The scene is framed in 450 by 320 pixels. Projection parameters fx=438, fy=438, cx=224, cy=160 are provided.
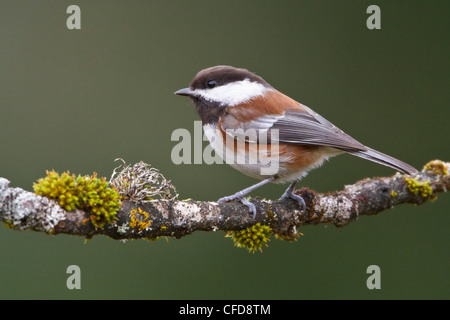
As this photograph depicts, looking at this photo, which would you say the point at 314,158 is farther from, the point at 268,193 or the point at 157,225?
the point at 268,193

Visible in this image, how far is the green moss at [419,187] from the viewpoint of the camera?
2840 millimetres

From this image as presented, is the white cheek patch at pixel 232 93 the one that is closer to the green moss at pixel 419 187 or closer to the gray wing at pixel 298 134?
the gray wing at pixel 298 134

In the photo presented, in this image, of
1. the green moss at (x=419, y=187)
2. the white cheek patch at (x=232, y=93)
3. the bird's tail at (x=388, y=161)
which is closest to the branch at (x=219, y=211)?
the green moss at (x=419, y=187)

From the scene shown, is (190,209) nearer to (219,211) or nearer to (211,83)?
(219,211)

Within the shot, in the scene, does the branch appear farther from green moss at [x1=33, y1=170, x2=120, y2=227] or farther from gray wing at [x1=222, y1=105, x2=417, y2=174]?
gray wing at [x1=222, y1=105, x2=417, y2=174]

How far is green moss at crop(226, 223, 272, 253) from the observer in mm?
2275

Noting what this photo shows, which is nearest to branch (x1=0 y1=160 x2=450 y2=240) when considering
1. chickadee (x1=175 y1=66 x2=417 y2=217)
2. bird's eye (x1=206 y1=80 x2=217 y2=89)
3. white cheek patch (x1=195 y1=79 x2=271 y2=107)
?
chickadee (x1=175 y1=66 x2=417 y2=217)

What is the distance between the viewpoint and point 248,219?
2.26 m

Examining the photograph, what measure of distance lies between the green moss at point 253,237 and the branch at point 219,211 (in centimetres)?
4

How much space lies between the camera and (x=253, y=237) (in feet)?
7.45

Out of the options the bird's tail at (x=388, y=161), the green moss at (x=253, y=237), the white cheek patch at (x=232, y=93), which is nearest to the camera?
the green moss at (x=253, y=237)

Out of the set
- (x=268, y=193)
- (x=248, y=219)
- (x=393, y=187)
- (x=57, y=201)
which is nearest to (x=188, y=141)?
(x=248, y=219)

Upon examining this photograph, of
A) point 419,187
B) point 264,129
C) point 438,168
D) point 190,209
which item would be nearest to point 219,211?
point 190,209

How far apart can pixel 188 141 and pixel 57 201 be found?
3.60 feet
